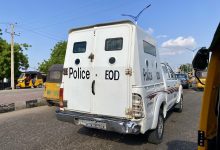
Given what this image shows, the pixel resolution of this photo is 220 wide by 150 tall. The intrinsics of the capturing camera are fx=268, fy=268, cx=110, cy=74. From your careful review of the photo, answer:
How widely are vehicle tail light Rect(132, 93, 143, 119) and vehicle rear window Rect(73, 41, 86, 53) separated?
5.77ft

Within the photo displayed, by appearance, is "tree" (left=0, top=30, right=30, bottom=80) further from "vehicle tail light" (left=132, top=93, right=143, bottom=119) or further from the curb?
"vehicle tail light" (left=132, top=93, right=143, bottom=119)

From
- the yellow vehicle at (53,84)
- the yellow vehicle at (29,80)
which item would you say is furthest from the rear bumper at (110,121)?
the yellow vehicle at (29,80)

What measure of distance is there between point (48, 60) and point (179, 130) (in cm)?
6111

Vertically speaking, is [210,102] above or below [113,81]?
below

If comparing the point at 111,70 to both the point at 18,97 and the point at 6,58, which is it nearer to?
the point at 18,97

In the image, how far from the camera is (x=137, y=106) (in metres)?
5.49

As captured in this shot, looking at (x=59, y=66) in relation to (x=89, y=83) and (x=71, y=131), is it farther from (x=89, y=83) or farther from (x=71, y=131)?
(x=89, y=83)

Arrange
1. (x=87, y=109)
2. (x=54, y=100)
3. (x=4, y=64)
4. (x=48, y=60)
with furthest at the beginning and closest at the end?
(x=48, y=60)
(x=4, y=64)
(x=54, y=100)
(x=87, y=109)

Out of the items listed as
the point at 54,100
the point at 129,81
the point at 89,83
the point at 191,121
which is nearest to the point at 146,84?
the point at 129,81

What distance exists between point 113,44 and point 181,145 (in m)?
2.87

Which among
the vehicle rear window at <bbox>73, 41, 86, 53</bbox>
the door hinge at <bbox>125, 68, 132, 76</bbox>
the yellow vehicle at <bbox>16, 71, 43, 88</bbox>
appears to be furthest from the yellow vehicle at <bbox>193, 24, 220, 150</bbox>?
the yellow vehicle at <bbox>16, 71, 43, 88</bbox>

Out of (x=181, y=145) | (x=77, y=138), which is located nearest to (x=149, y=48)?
(x=181, y=145)

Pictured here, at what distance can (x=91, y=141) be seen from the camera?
6.54 meters

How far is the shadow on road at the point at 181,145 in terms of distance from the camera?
612cm
